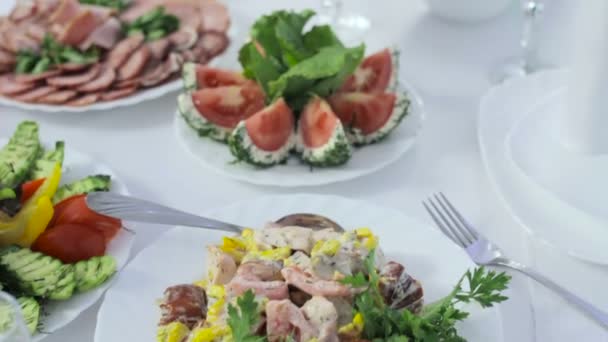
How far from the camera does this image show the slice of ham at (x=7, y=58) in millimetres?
2066

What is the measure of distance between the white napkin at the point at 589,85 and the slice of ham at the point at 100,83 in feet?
3.76

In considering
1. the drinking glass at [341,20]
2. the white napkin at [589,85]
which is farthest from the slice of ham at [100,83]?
the white napkin at [589,85]

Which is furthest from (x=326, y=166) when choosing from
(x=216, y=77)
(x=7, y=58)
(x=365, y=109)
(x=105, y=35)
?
(x=7, y=58)

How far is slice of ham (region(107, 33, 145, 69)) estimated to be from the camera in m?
2.07

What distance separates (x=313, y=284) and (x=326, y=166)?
1.87 ft

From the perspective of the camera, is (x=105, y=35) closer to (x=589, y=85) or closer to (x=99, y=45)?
(x=99, y=45)

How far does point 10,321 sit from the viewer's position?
0.99 m

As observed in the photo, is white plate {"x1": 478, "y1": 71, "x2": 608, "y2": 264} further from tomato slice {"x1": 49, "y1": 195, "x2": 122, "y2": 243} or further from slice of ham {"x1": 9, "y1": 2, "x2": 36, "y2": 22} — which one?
slice of ham {"x1": 9, "y1": 2, "x2": 36, "y2": 22}

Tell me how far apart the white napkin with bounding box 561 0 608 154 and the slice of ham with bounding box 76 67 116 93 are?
3.76 feet

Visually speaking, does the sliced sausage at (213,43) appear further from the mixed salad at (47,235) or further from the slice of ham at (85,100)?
the mixed salad at (47,235)

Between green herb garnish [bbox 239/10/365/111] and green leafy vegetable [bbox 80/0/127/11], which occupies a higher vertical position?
green herb garnish [bbox 239/10/365/111]

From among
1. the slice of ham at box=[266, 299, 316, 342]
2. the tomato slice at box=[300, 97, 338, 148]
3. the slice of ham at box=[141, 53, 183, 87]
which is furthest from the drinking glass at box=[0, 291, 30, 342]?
the slice of ham at box=[141, 53, 183, 87]

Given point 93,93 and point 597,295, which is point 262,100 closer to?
point 93,93

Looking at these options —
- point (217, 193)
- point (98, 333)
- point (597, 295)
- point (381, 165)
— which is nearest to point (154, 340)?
point (98, 333)
